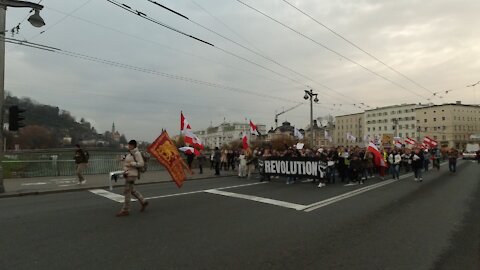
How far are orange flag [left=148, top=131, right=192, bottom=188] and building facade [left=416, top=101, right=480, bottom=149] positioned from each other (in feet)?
358

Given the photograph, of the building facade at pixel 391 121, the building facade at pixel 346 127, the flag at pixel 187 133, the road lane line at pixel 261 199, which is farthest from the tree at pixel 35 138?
the building facade at pixel 346 127

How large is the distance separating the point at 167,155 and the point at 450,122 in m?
115

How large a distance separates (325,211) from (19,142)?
3459 inches

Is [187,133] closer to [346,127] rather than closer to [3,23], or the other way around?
[3,23]

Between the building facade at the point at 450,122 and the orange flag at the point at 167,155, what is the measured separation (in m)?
109

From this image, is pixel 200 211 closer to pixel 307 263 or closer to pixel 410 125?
pixel 307 263

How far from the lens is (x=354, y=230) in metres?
8.27

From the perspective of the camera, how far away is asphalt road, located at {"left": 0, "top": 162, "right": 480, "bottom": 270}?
6.04 metres

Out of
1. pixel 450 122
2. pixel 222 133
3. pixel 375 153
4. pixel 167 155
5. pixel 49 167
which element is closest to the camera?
pixel 167 155

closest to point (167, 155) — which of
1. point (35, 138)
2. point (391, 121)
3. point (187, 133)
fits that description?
point (187, 133)

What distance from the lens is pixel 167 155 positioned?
12.5 meters

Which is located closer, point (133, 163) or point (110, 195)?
point (133, 163)

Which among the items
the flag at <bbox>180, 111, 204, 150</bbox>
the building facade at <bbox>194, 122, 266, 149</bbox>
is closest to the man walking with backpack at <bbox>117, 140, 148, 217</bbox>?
the flag at <bbox>180, 111, 204, 150</bbox>

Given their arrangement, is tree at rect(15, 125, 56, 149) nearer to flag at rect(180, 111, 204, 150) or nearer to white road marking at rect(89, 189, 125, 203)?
flag at rect(180, 111, 204, 150)
